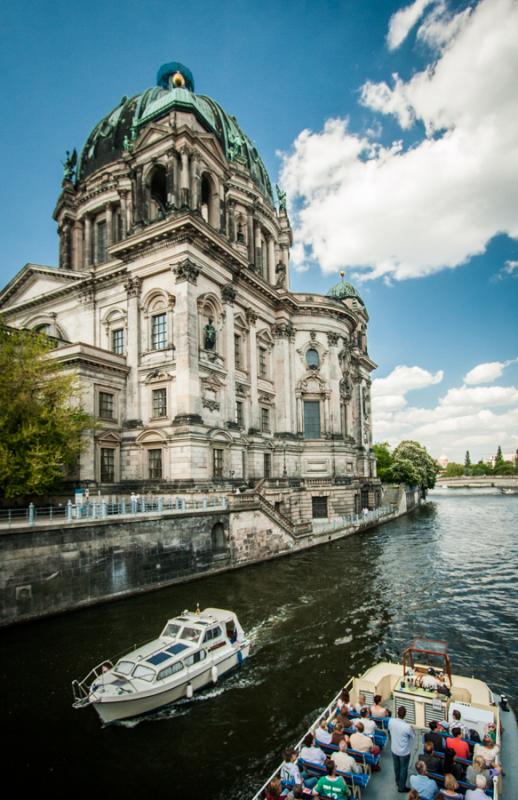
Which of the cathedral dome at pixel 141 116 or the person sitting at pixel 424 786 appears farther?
the cathedral dome at pixel 141 116

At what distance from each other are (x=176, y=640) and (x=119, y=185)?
44595mm

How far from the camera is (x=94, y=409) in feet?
115

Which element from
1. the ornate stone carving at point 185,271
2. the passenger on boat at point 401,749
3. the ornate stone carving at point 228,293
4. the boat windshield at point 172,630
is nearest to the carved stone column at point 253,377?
the ornate stone carving at point 228,293

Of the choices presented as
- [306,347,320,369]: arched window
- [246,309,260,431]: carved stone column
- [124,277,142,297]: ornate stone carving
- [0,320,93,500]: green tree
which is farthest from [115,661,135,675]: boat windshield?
[306,347,320,369]: arched window

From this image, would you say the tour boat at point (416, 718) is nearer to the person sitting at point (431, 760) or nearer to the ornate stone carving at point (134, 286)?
the person sitting at point (431, 760)

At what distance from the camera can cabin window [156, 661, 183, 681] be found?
13837 millimetres

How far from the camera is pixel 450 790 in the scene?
8.34m

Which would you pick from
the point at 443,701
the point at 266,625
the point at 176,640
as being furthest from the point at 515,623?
the point at 176,640

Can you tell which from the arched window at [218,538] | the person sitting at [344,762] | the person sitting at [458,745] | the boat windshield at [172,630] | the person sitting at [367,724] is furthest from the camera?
the arched window at [218,538]

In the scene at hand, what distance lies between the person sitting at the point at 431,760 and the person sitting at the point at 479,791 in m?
0.72

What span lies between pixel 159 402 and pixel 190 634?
74.1 ft

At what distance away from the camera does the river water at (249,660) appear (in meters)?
11.2

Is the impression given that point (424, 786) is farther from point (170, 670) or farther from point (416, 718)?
point (170, 670)

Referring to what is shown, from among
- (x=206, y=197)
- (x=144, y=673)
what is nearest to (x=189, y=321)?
(x=206, y=197)
